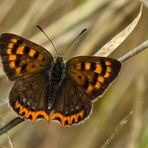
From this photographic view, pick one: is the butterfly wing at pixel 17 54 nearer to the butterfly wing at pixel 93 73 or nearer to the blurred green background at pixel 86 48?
the butterfly wing at pixel 93 73

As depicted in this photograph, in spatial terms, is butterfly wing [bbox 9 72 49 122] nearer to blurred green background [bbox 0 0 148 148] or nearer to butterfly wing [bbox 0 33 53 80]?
butterfly wing [bbox 0 33 53 80]

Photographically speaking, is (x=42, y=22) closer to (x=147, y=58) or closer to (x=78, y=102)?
(x=147, y=58)

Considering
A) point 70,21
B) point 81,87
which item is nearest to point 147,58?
point 70,21

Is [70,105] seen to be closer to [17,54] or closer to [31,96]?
[31,96]

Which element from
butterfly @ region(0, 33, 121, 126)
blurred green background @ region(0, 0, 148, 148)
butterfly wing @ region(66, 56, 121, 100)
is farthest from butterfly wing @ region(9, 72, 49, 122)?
blurred green background @ region(0, 0, 148, 148)

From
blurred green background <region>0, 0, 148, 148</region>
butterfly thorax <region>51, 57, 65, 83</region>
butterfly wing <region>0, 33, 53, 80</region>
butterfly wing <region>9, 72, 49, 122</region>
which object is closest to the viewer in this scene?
butterfly wing <region>9, 72, 49, 122</region>

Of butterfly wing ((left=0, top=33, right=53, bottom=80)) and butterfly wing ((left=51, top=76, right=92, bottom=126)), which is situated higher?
butterfly wing ((left=0, top=33, right=53, bottom=80))

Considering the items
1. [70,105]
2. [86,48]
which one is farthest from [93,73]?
[86,48]
